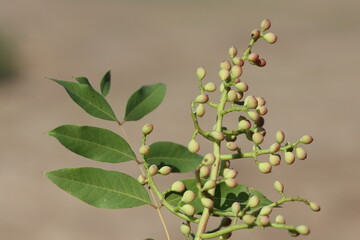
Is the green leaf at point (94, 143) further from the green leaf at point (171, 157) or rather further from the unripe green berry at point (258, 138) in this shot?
the unripe green berry at point (258, 138)

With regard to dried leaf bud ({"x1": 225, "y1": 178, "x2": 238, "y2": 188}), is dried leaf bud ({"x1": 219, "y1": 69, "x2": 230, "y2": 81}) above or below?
above

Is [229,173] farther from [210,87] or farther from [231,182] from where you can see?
[210,87]

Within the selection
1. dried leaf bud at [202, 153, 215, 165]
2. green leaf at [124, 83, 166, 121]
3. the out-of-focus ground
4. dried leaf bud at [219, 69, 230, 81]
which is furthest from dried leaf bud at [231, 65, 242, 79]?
the out-of-focus ground

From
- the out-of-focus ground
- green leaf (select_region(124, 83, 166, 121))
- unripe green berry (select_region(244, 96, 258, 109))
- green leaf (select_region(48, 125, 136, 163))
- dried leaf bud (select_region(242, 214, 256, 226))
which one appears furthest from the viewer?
the out-of-focus ground


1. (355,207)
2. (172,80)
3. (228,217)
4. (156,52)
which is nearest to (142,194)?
(228,217)

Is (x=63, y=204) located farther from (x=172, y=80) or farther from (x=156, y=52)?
(x=156, y=52)

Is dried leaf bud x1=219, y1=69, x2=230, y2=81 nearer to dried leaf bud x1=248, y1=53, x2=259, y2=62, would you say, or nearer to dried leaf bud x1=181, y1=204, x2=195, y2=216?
dried leaf bud x1=248, y1=53, x2=259, y2=62

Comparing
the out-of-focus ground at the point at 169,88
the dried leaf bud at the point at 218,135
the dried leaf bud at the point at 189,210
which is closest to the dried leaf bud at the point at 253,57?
the dried leaf bud at the point at 218,135
